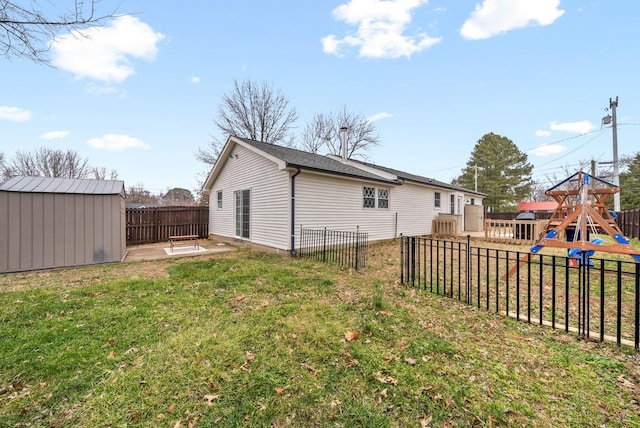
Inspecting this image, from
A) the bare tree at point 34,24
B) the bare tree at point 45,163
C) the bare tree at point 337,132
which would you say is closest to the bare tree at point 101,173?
the bare tree at point 45,163

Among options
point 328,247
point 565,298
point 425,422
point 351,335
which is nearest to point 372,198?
point 328,247

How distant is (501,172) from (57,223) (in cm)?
3878

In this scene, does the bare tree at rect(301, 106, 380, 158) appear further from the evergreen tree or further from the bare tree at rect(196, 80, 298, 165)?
the evergreen tree

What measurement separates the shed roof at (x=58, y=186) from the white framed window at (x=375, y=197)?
8663 mm

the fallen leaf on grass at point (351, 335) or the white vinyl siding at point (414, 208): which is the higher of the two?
the white vinyl siding at point (414, 208)

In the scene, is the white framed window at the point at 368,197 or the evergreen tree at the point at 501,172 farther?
the evergreen tree at the point at 501,172

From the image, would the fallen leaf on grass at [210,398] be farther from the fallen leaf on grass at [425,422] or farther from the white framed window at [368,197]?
the white framed window at [368,197]

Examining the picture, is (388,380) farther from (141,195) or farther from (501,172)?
(141,195)

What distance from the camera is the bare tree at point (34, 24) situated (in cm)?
313

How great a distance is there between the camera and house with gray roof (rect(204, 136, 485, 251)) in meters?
8.53

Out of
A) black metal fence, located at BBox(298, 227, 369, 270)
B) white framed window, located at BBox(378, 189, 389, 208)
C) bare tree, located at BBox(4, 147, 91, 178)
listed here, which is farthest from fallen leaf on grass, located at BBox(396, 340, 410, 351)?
bare tree, located at BBox(4, 147, 91, 178)

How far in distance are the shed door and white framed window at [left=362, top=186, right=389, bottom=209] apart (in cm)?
493

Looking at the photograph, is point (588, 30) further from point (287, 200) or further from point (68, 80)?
point (68, 80)

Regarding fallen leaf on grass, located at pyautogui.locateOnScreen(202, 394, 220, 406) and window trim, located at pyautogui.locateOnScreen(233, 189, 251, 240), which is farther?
window trim, located at pyautogui.locateOnScreen(233, 189, 251, 240)
